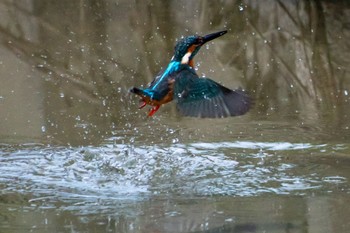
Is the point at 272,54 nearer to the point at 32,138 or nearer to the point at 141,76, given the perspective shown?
the point at 141,76

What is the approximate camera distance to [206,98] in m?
4.46

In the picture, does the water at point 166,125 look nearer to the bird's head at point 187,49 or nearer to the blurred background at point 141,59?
the blurred background at point 141,59

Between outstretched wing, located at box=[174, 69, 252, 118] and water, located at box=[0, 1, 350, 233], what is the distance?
1.11 ft

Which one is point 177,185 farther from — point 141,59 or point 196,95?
point 141,59

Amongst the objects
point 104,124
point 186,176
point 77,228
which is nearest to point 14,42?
point 104,124

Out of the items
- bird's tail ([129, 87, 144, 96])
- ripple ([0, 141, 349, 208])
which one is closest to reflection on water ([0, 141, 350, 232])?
ripple ([0, 141, 349, 208])

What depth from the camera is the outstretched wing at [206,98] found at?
443cm

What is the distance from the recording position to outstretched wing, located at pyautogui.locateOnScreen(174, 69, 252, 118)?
14.5ft

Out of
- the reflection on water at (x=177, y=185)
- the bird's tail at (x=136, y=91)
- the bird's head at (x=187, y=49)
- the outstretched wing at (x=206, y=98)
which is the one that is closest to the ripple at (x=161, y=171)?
the reflection on water at (x=177, y=185)

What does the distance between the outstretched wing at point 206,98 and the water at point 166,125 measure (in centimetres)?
34

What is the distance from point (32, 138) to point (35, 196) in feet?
4.15

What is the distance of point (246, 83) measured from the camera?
22.0 ft

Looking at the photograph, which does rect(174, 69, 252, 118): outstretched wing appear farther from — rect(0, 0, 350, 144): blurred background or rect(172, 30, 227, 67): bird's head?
rect(0, 0, 350, 144): blurred background

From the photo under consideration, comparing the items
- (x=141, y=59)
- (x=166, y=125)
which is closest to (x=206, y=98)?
(x=166, y=125)
